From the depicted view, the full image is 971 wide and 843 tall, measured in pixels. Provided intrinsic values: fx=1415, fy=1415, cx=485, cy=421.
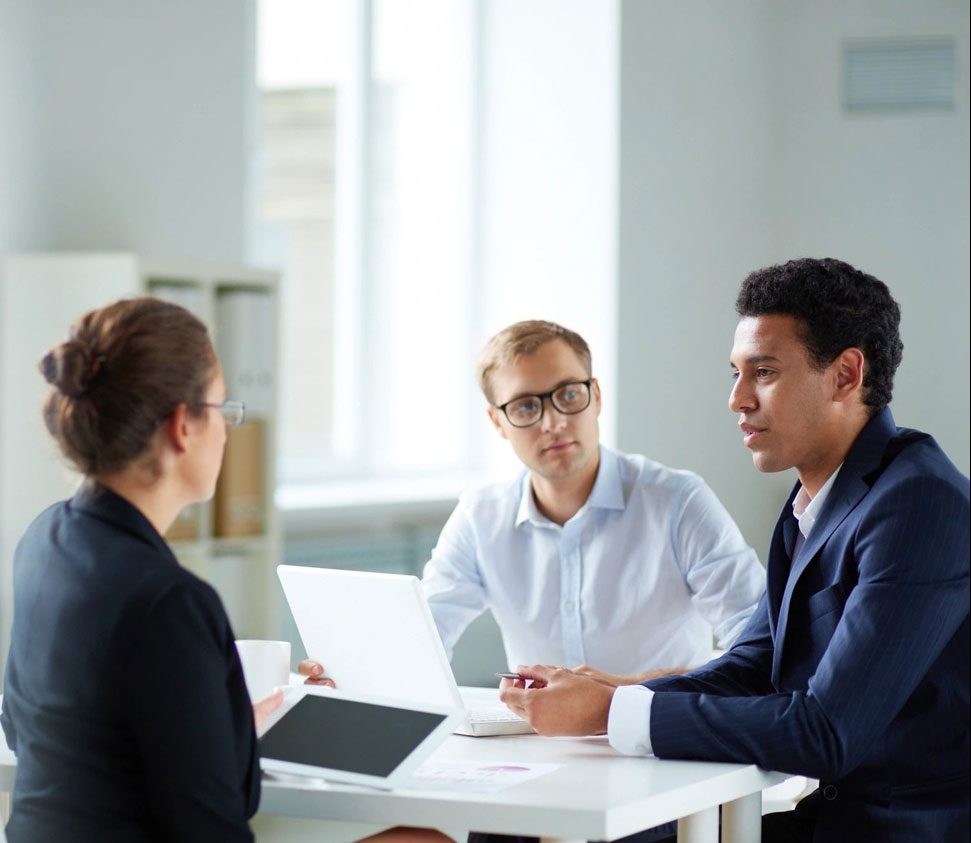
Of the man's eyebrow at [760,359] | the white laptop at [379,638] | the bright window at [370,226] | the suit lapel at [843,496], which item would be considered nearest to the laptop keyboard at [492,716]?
the white laptop at [379,638]

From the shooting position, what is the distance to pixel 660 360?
5043 mm

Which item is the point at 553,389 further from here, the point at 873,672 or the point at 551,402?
the point at 873,672

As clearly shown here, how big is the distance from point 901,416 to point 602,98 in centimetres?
160

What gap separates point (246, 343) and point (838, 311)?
2.02m

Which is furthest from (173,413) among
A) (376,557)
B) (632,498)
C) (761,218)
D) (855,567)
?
(761,218)

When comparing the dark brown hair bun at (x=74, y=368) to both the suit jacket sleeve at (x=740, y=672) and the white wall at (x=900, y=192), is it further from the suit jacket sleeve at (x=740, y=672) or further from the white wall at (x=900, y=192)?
the white wall at (x=900, y=192)

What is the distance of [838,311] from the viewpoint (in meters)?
2.04

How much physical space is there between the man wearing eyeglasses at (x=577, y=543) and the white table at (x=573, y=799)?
73 cm

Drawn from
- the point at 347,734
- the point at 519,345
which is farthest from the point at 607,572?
the point at 347,734

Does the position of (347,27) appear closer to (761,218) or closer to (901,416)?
(761,218)

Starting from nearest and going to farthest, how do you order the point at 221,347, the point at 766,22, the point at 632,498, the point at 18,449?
the point at 632,498 < the point at 18,449 < the point at 221,347 < the point at 766,22

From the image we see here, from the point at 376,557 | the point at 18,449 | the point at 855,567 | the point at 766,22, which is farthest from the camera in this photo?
the point at 766,22

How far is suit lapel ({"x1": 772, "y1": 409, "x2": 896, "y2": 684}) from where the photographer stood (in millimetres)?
1972

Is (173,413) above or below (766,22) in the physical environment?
below
